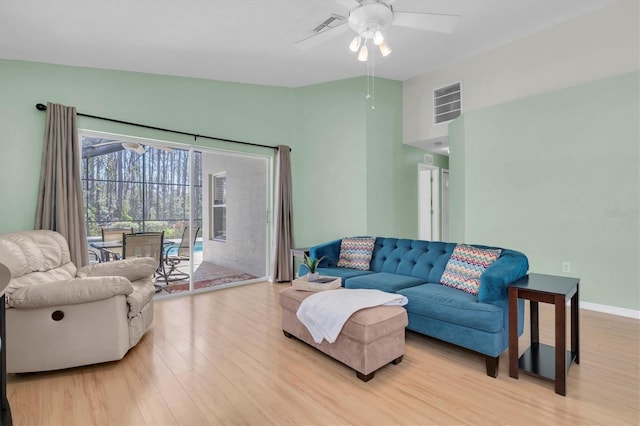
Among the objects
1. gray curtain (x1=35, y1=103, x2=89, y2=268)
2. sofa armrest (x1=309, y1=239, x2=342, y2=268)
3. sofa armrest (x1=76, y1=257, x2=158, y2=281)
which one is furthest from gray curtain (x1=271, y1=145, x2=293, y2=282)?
gray curtain (x1=35, y1=103, x2=89, y2=268)

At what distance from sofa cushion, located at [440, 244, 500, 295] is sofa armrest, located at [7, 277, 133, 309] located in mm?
2638

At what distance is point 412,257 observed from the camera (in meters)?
3.46

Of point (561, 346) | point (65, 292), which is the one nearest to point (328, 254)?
point (561, 346)

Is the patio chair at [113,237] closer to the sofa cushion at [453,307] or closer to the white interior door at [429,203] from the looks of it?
the sofa cushion at [453,307]

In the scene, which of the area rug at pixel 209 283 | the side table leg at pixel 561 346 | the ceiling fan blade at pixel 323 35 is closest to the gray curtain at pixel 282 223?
the area rug at pixel 209 283

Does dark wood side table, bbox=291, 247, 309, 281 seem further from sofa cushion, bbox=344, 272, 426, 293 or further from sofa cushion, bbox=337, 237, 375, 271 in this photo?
sofa cushion, bbox=344, 272, 426, 293

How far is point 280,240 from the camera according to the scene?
514 centimetres

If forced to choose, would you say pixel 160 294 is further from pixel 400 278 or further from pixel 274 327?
pixel 400 278

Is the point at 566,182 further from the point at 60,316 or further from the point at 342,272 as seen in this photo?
the point at 60,316

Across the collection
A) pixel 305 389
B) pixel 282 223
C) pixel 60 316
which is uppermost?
pixel 282 223

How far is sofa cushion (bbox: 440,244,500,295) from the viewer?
2.65 metres

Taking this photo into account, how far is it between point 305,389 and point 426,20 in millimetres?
2837

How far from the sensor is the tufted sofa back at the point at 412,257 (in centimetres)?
321

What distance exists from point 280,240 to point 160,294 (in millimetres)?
1823
